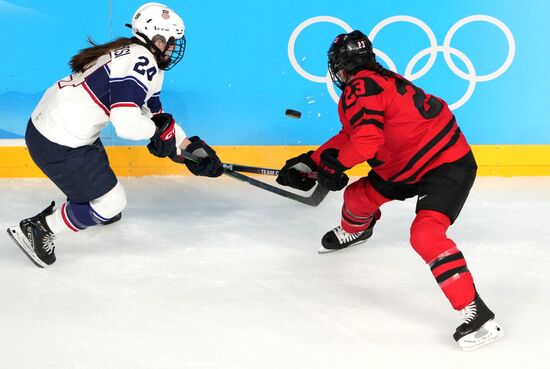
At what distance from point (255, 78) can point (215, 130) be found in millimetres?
336

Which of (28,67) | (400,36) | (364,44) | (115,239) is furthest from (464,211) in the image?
(28,67)

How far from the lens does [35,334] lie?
213 centimetres

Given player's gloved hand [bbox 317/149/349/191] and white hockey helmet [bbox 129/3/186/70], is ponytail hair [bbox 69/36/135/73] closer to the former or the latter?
white hockey helmet [bbox 129/3/186/70]

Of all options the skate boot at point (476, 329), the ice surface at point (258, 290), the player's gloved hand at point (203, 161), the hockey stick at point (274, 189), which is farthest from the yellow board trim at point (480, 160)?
the skate boot at point (476, 329)

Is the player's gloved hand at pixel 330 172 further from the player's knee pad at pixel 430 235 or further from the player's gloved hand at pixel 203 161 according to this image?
the player's gloved hand at pixel 203 161

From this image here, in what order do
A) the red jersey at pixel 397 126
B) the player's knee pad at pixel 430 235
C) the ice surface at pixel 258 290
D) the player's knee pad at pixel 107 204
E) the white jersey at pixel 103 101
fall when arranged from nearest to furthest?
the ice surface at pixel 258 290, the player's knee pad at pixel 430 235, the red jersey at pixel 397 126, the white jersey at pixel 103 101, the player's knee pad at pixel 107 204

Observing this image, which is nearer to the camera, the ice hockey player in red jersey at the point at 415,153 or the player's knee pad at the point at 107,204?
the ice hockey player in red jersey at the point at 415,153

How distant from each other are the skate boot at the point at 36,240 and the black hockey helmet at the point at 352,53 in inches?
46.8

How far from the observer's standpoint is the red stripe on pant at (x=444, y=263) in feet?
6.89

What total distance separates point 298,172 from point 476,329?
3.08ft

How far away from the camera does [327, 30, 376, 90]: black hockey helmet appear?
2.40 metres

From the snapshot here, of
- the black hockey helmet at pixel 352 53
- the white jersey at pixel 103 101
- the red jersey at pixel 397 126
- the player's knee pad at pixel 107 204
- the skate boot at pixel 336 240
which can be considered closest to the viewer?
the red jersey at pixel 397 126

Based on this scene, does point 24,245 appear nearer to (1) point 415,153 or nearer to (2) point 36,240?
(2) point 36,240

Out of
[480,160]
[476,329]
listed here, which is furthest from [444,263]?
[480,160]
